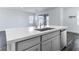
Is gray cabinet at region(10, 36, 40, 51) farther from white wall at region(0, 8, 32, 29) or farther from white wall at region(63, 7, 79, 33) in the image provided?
white wall at region(63, 7, 79, 33)

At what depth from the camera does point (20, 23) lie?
98 cm

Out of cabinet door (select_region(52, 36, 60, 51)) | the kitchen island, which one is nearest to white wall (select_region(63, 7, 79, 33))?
the kitchen island

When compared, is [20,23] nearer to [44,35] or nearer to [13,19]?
[13,19]

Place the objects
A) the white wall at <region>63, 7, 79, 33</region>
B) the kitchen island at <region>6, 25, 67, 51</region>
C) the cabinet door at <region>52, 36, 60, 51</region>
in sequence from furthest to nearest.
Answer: the cabinet door at <region>52, 36, 60, 51</region> → the white wall at <region>63, 7, 79, 33</region> → the kitchen island at <region>6, 25, 67, 51</region>

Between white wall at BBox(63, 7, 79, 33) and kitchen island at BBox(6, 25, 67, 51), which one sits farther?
white wall at BBox(63, 7, 79, 33)

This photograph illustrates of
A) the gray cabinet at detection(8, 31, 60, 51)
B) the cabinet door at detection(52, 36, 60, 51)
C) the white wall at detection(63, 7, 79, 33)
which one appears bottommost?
the cabinet door at detection(52, 36, 60, 51)

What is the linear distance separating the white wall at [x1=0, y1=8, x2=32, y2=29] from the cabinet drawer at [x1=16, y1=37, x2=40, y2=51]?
0.25 m

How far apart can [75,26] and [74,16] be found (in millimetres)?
157

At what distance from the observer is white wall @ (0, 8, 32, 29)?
0.81m

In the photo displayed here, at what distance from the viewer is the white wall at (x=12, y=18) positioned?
0.81 m

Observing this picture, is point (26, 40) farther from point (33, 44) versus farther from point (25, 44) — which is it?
point (33, 44)
